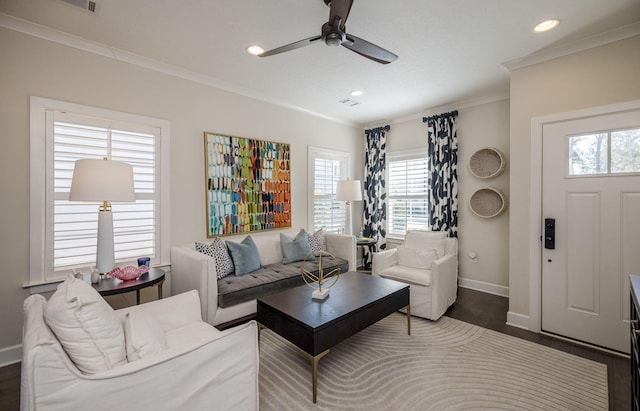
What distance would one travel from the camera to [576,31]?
243 cm

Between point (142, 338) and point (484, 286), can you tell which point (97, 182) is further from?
point (484, 286)

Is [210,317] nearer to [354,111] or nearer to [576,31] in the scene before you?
[354,111]

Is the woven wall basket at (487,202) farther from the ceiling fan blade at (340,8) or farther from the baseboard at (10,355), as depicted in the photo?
the baseboard at (10,355)

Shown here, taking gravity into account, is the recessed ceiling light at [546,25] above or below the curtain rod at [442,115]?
above

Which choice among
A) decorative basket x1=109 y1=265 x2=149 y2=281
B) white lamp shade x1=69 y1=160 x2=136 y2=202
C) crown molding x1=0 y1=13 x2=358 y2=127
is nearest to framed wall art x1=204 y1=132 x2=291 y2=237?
crown molding x1=0 y1=13 x2=358 y2=127

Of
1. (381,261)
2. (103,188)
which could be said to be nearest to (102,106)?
(103,188)

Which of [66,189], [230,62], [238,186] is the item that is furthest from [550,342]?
[66,189]

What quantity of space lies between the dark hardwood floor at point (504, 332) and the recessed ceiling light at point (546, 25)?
111 inches

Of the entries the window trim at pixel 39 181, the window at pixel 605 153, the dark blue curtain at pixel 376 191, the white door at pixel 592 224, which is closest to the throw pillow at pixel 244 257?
the window trim at pixel 39 181

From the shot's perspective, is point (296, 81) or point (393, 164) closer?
point (296, 81)

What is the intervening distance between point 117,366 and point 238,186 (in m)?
2.62

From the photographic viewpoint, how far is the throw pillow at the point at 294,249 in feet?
12.2

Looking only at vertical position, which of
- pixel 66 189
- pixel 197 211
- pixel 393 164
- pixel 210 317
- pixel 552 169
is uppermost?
pixel 393 164

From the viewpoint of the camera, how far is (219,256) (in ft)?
9.93
